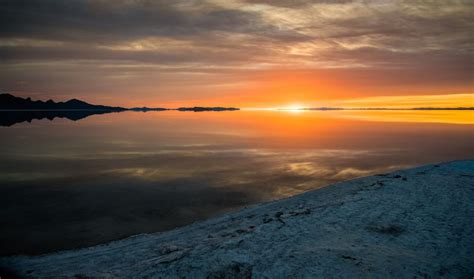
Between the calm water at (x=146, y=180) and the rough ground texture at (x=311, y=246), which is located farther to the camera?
the calm water at (x=146, y=180)

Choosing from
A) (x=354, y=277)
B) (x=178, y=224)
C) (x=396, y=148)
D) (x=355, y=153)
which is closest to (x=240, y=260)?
(x=354, y=277)

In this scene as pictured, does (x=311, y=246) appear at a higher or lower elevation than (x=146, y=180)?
higher

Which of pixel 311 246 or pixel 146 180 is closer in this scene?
pixel 311 246

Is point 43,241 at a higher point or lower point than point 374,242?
lower

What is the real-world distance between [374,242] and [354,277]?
2359 mm

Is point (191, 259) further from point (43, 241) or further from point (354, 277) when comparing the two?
point (43, 241)

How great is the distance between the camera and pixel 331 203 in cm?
1392

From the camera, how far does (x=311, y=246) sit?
9.50 meters

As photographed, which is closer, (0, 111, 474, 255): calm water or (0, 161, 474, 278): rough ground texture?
(0, 161, 474, 278): rough ground texture

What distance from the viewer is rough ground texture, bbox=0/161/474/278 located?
8352 mm

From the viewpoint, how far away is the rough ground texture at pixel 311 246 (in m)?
→ 8.35

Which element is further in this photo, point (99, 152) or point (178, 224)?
point (99, 152)

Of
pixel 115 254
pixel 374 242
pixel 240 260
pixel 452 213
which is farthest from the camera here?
pixel 452 213

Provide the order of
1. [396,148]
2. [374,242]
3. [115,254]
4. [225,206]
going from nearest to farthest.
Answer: [374,242]
[115,254]
[225,206]
[396,148]
